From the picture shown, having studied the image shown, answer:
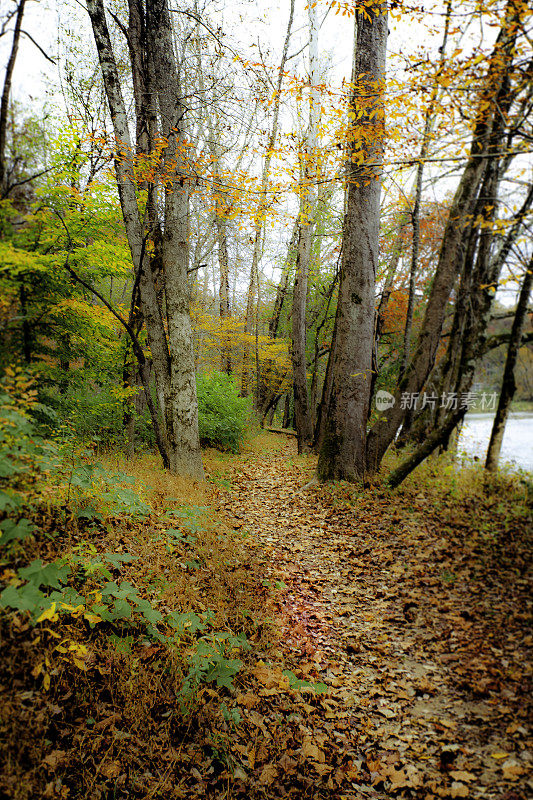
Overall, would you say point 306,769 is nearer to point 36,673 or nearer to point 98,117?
point 36,673

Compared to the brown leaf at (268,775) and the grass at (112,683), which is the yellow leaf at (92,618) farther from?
the brown leaf at (268,775)

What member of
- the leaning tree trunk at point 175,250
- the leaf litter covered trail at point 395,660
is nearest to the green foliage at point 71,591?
the leaf litter covered trail at point 395,660

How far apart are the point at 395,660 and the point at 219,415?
8.92 m

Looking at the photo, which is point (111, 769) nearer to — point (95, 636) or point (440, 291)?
Result: point (95, 636)

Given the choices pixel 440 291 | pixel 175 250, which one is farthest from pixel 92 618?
pixel 440 291

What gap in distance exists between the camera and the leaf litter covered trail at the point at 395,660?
2516mm

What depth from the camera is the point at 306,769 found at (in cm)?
254

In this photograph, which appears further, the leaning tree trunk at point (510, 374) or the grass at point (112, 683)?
the leaning tree trunk at point (510, 374)

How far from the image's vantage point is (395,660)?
3592 mm

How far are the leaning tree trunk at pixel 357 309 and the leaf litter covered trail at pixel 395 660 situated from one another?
160 cm

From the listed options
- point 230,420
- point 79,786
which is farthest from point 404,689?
point 230,420

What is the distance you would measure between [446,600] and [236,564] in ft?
7.83

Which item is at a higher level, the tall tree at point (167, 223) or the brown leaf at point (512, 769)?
the tall tree at point (167, 223)

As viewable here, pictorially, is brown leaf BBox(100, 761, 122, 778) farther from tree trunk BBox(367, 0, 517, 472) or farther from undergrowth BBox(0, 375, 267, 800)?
tree trunk BBox(367, 0, 517, 472)
